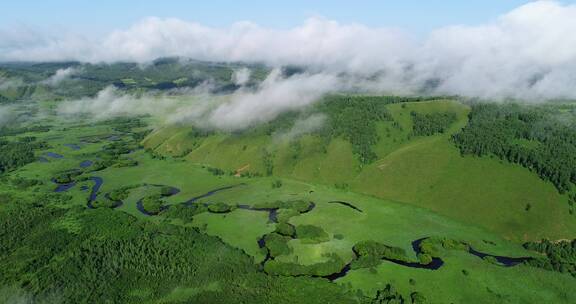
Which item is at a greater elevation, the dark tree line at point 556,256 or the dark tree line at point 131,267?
the dark tree line at point 556,256

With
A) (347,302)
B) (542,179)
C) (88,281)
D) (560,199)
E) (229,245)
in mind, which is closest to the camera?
(347,302)

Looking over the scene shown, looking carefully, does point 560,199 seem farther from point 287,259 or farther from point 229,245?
point 229,245

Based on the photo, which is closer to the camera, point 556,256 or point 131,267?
point 131,267

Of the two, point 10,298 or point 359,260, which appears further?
point 359,260

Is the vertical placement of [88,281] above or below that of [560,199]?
below

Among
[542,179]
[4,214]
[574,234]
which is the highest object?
[542,179]

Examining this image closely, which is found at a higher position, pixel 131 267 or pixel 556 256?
pixel 556 256

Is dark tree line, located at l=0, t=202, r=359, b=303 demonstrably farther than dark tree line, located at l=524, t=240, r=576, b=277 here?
No

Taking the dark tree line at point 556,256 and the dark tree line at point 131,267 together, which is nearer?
the dark tree line at point 131,267

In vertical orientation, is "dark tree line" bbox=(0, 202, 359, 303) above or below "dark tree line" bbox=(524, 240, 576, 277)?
below

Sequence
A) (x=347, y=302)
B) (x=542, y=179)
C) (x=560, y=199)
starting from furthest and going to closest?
(x=542, y=179) < (x=560, y=199) < (x=347, y=302)

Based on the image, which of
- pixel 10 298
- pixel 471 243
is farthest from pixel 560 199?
pixel 10 298
